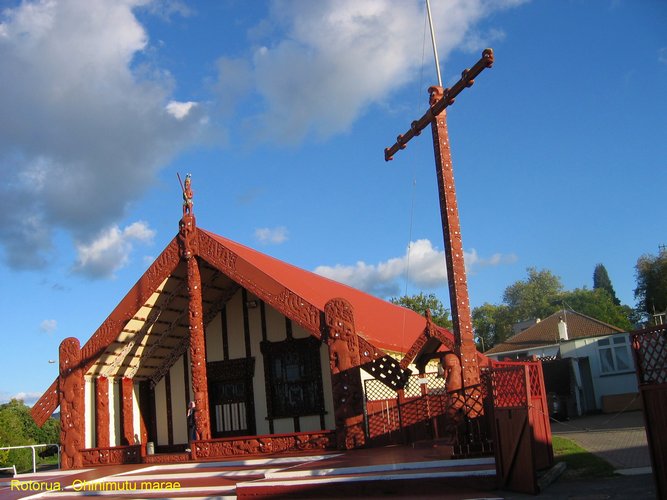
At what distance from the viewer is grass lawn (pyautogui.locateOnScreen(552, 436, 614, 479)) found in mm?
9773

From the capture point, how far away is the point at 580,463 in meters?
10.8

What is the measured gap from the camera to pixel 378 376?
13.3m

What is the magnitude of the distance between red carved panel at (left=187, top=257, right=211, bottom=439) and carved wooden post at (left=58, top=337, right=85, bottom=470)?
11.0 ft

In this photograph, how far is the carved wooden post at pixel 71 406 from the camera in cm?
1580

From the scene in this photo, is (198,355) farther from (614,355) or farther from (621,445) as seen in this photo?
(614,355)

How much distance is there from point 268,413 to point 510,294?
69.2 meters

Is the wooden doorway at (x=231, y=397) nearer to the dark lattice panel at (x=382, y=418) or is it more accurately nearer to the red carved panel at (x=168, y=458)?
the red carved panel at (x=168, y=458)

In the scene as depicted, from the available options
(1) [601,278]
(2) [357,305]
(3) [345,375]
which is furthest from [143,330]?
(1) [601,278]

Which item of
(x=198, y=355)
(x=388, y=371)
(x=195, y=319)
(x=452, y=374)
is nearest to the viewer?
(x=452, y=374)

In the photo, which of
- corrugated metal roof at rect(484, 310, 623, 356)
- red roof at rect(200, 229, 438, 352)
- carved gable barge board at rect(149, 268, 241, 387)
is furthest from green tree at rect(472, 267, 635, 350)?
carved gable barge board at rect(149, 268, 241, 387)

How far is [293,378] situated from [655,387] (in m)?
11.4

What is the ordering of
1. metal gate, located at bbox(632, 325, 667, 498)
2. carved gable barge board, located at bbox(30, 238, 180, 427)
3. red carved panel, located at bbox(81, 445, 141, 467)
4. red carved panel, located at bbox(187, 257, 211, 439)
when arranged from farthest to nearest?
carved gable barge board, located at bbox(30, 238, 180, 427)
red carved panel, located at bbox(81, 445, 141, 467)
red carved panel, located at bbox(187, 257, 211, 439)
metal gate, located at bbox(632, 325, 667, 498)

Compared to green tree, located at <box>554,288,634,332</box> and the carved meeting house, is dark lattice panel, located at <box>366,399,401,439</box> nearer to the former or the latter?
the carved meeting house

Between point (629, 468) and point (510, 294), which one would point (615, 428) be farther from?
point (510, 294)
